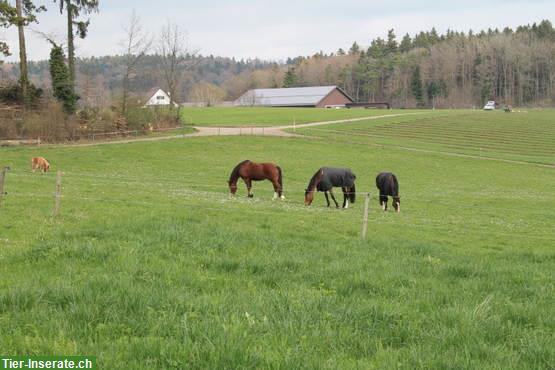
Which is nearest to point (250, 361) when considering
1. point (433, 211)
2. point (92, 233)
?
point (92, 233)

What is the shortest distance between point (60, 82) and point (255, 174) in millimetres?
31159

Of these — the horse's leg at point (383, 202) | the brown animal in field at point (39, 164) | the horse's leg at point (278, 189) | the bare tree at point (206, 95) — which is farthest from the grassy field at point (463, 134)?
the bare tree at point (206, 95)

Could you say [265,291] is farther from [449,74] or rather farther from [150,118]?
[449,74]

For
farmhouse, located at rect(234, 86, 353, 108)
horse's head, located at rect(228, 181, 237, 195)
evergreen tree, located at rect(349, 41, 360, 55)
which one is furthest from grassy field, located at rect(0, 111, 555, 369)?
evergreen tree, located at rect(349, 41, 360, 55)

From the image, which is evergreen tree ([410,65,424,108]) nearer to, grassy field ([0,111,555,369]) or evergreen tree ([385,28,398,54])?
evergreen tree ([385,28,398,54])

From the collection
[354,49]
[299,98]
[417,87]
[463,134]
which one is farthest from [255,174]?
[354,49]

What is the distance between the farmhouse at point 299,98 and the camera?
425 ft

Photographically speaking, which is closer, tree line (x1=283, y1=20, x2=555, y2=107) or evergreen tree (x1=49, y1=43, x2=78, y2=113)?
evergreen tree (x1=49, y1=43, x2=78, y2=113)

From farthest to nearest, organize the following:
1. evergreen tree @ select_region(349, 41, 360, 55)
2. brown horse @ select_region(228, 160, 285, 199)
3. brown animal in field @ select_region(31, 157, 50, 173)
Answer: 1. evergreen tree @ select_region(349, 41, 360, 55)
2. brown animal in field @ select_region(31, 157, 50, 173)
3. brown horse @ select_region(228, 160, 285, 199)

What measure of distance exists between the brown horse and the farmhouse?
107 metres

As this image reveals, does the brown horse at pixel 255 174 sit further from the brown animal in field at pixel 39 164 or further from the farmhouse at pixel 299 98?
the farmhouse at pixel 299 98

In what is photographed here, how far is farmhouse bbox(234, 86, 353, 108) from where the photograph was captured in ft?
425

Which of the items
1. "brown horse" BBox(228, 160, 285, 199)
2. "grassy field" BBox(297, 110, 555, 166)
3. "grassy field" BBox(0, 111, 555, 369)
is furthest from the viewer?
"grassy field" BBox(297, 110, 555, 166)

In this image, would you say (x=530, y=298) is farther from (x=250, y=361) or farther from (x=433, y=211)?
(x=433, y=211)
